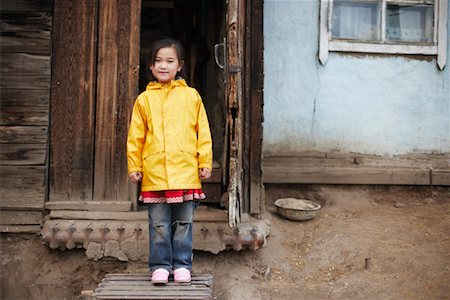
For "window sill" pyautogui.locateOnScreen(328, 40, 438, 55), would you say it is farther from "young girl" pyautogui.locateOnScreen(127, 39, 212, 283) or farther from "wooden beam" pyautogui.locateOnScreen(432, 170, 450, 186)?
"young girl" pyautogui.locateOnScreen(127, 39, 212, 283)

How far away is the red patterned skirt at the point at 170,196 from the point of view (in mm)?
3219

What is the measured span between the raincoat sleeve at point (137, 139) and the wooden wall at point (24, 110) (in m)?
1.60

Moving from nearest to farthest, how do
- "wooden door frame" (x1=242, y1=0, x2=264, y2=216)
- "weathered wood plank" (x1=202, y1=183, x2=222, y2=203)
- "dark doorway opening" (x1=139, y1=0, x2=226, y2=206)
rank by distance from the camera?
"wooden door frame" (x1=242, y1=0, x2=264, y2=216) → "weathered wood plank" (x1=202, y1=183, x2=222, y2=203) → "dark doorway opening" (x1=139, y1=0, x2=226, y2=206)

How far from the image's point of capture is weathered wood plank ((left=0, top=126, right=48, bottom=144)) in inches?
177

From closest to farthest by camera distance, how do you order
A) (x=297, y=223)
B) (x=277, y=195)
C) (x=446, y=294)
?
(x=446, y=294)
(x=297, y=223)
(x=277, y=195)

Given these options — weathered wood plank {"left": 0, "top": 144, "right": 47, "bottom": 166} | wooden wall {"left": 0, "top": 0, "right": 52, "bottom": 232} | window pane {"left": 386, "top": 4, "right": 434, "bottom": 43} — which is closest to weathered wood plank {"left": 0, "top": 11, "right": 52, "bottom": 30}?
wooden wall {"left": 0, "top": 0, "right": 52, "bottom": 232}

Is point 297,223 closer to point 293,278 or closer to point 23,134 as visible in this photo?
point 293,278

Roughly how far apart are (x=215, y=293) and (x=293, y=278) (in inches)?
30.2

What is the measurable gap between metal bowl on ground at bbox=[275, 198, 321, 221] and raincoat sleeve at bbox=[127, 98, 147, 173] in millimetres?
2330

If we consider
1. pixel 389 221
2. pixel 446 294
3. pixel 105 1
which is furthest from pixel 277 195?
pixel 105 1

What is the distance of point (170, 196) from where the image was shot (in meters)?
3.22

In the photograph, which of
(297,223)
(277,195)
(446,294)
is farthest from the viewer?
(277,195)

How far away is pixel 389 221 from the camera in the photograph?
17.5ft

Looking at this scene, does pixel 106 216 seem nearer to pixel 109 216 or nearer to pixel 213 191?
pixel 109 216
